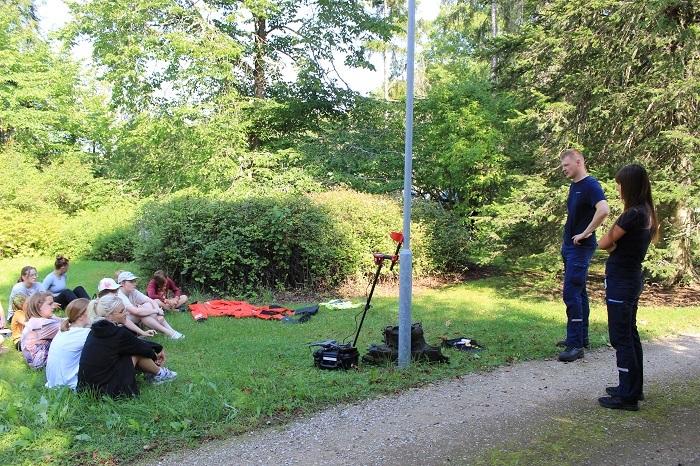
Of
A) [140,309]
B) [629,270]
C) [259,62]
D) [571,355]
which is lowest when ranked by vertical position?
[571,355]

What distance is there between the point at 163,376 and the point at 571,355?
412 centimetres

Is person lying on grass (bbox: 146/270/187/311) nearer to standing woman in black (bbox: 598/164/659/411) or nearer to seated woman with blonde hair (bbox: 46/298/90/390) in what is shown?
seated woman with blonde hair (bbox: 46/298/90/390)

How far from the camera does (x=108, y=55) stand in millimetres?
15508

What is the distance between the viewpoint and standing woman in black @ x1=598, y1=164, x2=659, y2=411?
4.10m

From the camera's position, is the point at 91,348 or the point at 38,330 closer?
the point at 91,348

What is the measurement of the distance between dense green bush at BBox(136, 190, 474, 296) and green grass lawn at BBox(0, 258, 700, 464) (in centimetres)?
191

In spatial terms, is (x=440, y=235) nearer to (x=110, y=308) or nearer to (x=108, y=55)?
(x=110, y=308)

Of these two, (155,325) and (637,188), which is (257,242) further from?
(637,188)

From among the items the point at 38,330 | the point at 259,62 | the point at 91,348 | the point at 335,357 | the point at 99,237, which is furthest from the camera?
the point at 259,62

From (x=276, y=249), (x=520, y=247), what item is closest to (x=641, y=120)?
(x=520, y=247)

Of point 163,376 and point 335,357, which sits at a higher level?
point 335,357

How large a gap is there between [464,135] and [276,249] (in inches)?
258

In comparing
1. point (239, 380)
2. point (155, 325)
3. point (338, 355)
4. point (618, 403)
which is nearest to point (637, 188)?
point (618, 403)

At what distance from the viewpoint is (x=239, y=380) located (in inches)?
191
